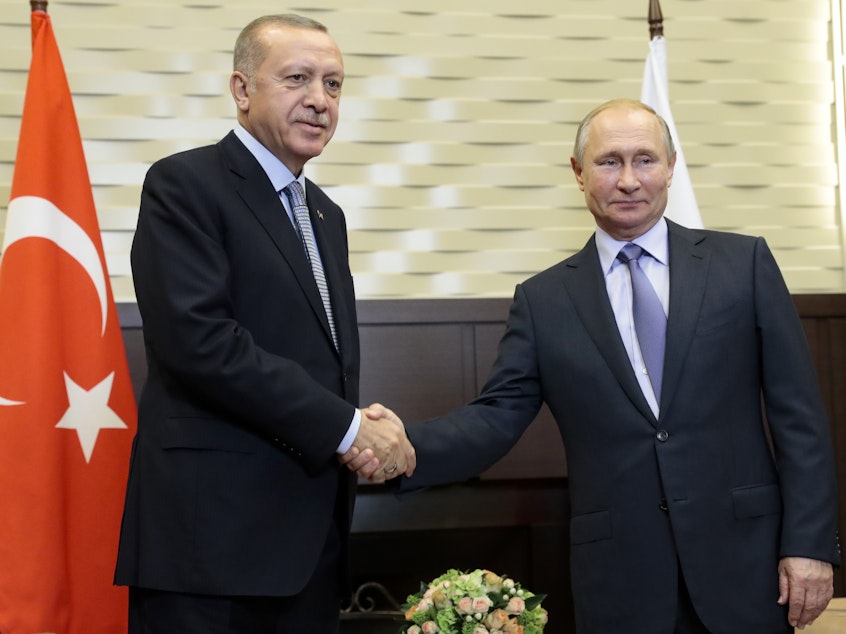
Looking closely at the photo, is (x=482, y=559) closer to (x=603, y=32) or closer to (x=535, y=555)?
(x=535, y=555)

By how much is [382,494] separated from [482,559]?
52cm

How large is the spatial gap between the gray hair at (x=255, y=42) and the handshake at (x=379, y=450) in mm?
889

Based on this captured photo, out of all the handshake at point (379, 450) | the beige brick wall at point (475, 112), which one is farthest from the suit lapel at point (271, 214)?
the beige brick wall at point (475, 112)

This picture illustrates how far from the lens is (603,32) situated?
462cm

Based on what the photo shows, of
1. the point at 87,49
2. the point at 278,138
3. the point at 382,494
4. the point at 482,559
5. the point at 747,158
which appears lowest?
the point at 482,559

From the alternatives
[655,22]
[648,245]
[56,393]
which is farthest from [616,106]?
[56,393]

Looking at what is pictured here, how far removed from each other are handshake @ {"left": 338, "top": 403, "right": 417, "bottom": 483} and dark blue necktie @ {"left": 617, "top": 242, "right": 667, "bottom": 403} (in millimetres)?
645

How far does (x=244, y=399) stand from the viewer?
228 centimetres

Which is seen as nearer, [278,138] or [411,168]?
[278,138]

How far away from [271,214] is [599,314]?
0.85m

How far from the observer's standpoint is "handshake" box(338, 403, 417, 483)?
246 centimetres

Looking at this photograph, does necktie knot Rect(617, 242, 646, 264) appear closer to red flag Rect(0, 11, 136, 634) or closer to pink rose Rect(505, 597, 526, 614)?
pink rose Rect(505, 597, 526, 614)

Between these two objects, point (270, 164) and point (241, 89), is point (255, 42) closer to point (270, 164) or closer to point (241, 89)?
point (241, 89)

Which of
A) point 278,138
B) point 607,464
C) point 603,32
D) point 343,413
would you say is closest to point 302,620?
point 343,413
